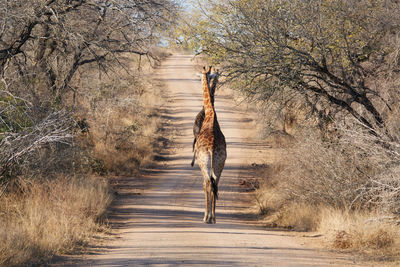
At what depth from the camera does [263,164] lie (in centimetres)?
1952

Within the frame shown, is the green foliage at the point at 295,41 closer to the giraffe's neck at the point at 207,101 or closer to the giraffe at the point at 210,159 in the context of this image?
the giraffe's neck at the point at 207,101

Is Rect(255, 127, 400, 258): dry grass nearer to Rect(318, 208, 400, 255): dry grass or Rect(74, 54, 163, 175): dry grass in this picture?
Rect(318, 208, 400, 255): dry grass

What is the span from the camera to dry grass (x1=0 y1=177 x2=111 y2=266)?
24.2 feet

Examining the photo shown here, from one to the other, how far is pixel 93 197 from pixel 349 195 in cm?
506

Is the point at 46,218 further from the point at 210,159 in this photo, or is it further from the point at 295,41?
the point at 295,41

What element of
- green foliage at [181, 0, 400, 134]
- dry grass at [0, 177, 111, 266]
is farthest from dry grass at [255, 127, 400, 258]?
dry grass at [0, 177, 111, 266]

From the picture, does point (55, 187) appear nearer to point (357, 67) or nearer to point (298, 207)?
point (298, 207)

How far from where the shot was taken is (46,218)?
8.91 m

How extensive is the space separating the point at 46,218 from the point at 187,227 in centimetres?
253

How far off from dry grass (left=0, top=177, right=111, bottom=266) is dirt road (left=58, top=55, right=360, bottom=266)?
0.43 metres

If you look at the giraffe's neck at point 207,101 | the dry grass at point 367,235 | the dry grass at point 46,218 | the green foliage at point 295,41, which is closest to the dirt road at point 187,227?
the dry grass at point 46,218

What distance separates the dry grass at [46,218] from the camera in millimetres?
7387

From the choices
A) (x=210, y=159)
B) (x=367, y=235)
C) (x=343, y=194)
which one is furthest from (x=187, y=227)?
(x=367, y=235)

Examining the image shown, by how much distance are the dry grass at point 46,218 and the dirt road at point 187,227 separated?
430 millimetres
